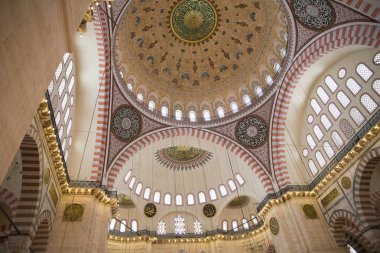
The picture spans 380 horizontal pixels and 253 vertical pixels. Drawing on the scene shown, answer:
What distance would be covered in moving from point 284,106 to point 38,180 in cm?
1077

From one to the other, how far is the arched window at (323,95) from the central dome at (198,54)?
213 cm

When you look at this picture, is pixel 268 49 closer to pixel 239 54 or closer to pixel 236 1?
pixel 239 54

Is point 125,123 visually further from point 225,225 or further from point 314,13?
point 225,225

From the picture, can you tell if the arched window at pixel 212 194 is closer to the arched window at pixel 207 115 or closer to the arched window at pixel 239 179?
the arched window at pixel 239 179

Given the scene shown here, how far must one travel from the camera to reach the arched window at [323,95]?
39.4 feet

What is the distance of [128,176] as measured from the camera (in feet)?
52.5

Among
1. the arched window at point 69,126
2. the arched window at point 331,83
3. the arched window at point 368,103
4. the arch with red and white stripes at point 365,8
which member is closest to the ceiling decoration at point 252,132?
the arched window at point 331,83

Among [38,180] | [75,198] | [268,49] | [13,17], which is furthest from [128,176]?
[13,17]

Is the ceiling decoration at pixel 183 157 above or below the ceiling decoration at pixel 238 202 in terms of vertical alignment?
above

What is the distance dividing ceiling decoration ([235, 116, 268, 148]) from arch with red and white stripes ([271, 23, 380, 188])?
1.85 feet

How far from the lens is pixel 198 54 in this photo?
1616 centimetres

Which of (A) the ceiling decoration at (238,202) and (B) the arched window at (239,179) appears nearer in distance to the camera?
(B) the arched window at (239,179)

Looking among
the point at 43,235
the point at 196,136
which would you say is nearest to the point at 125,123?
the point at 196,136

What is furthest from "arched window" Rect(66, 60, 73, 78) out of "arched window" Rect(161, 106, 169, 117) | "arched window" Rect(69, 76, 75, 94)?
"arched window" Rect(161, 106, 169, 117)
